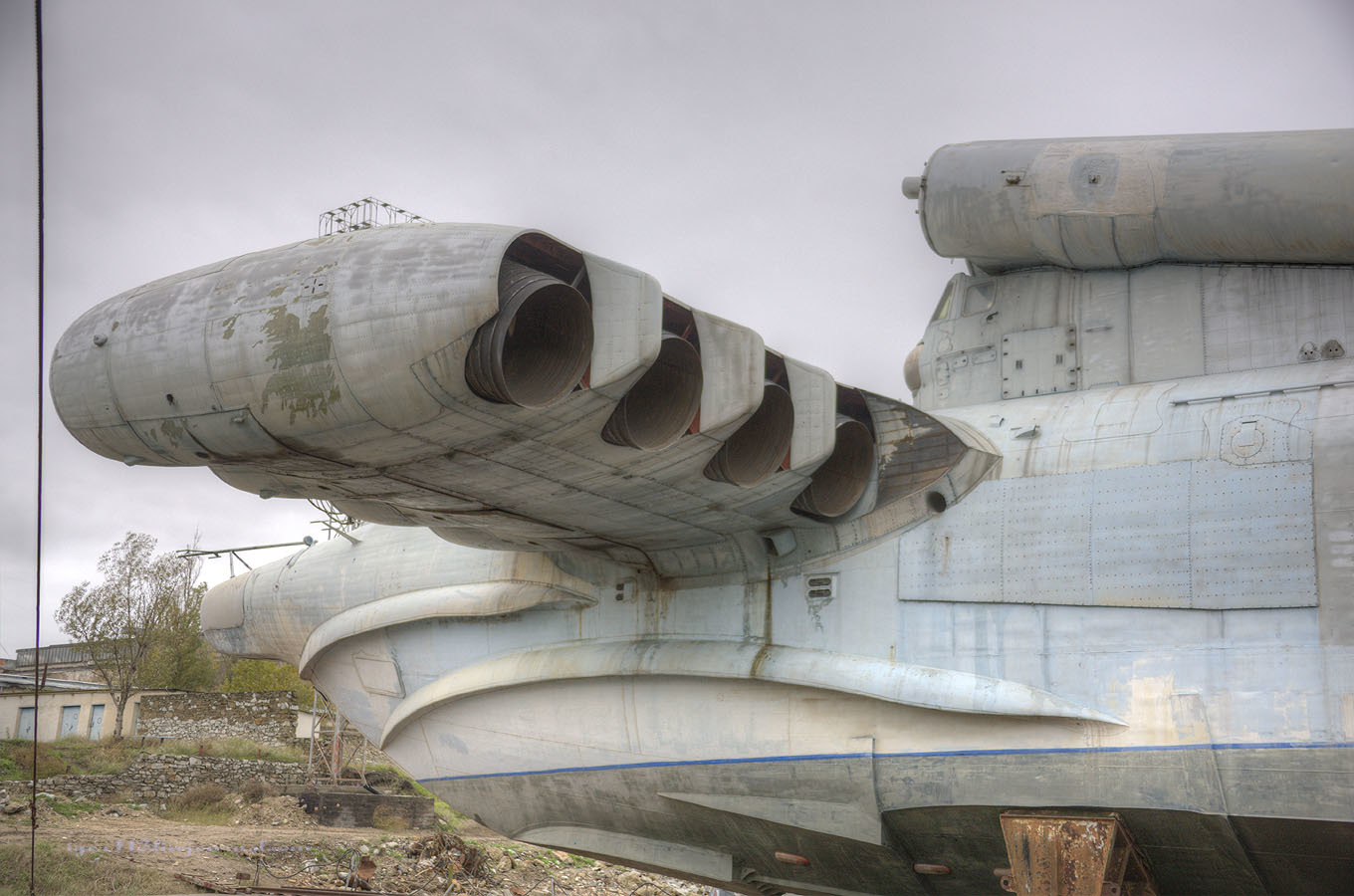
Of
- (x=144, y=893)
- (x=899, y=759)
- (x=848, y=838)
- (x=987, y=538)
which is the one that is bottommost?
(x=144, y=893)

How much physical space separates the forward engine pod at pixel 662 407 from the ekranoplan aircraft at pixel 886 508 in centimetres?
4

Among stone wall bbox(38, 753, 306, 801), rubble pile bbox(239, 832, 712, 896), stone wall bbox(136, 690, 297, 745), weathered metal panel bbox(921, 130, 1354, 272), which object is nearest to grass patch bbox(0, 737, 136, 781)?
stone wall bbox(38, 753, 306, 801)

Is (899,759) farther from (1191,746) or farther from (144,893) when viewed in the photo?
(144,893)

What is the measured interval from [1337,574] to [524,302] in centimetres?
665

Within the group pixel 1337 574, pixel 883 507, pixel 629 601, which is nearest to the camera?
pixel 1337 574

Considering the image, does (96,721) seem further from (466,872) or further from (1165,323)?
(1165,323)

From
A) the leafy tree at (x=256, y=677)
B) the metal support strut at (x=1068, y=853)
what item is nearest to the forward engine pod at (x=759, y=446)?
the metal support strut at (x=1068, y=853)

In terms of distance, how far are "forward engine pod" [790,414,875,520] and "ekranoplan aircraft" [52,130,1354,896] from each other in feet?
0.10

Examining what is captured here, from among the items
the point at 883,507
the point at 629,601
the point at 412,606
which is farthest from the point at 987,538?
the point at 412,606

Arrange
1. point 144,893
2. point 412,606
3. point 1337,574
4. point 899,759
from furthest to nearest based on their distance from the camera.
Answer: point 144,893, point 412,606, point 899,759, point 1337,574

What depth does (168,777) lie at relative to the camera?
29.7m

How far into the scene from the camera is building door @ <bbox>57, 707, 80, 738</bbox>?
3700 cm

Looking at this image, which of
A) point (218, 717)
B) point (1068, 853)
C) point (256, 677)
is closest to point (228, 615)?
point (1068, 853)

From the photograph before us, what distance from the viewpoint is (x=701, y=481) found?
1081 centimetres
